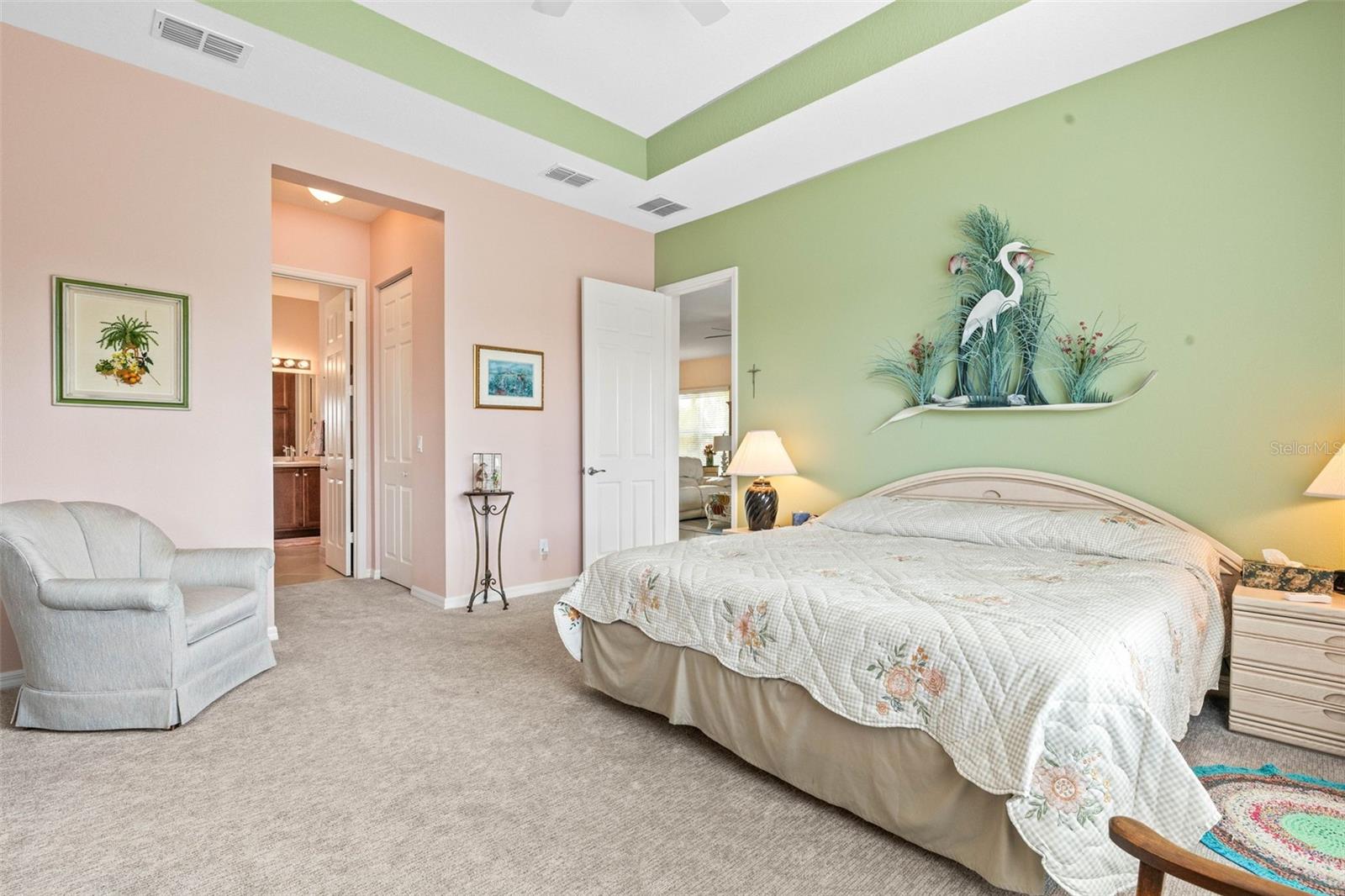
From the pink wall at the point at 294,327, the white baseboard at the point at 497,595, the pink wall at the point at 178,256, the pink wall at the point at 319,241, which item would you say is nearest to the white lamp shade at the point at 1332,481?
the white baseboard at the point at 497,595

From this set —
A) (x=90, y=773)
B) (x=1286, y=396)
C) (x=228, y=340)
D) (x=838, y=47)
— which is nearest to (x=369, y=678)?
(x=90, y=773)

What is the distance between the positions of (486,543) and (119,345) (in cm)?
219

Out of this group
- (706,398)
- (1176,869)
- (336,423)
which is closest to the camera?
(1176,869)

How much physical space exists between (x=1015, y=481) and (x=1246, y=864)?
1.96 meters

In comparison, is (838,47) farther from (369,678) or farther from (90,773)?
(90,773)

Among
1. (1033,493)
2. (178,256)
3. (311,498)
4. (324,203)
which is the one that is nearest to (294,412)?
(311,498)

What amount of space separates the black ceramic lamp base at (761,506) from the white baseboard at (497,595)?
4.21 feet

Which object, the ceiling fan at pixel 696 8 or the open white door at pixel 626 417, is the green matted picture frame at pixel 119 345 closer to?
the ceiling fan at pixel 696 8

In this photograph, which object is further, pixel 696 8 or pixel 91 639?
pixel 696 8

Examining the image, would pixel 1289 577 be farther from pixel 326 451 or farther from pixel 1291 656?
pixel 326 451

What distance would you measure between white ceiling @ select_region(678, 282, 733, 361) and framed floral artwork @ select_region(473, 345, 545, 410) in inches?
59.7

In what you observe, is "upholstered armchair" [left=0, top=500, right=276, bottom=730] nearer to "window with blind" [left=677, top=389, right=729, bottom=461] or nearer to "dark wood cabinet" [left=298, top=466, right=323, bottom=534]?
"dark wood cabinet" [left=298, top=466, right=323, bottom=534]

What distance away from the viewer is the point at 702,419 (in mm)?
11656

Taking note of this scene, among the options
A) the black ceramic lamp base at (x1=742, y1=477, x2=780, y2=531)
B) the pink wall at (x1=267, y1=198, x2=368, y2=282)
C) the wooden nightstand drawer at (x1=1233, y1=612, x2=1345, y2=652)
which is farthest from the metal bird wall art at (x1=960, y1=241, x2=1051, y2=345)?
the pink wall at (x1=267, y1=198, x2=368, y2=282)
